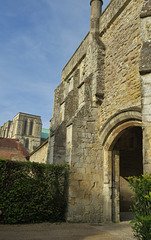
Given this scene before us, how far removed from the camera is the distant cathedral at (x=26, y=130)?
43944 millimetres

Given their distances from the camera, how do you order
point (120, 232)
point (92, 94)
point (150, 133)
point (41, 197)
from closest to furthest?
point (150, 133), point (120, 232), point (41, 197), point (92, 94)

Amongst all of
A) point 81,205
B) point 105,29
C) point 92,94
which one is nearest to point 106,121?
point 92,94

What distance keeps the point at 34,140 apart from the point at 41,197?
39272 mm

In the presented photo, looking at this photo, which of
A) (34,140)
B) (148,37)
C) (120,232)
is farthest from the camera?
(34,140)

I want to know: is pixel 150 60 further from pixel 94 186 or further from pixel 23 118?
pixel 23 118

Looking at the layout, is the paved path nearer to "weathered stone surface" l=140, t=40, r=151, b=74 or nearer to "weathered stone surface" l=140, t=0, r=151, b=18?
"weathered stone surface" l=140, t=40, r=151, b=74

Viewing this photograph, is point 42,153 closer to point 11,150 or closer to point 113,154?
point 11,150

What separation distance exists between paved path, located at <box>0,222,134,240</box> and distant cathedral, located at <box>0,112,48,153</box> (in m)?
38.3

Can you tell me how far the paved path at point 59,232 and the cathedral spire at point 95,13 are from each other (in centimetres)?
713

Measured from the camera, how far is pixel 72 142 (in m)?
6.72

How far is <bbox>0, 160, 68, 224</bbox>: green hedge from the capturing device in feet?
18.7

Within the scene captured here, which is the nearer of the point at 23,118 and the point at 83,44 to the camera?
the point at 83,44

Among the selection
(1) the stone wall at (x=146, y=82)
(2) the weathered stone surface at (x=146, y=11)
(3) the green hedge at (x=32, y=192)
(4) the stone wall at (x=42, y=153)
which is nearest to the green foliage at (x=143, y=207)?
(1) the stone wall at (x=146, y=82)

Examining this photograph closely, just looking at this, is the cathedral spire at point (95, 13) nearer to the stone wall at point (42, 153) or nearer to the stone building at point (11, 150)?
the stone wall at point (42, 153)
